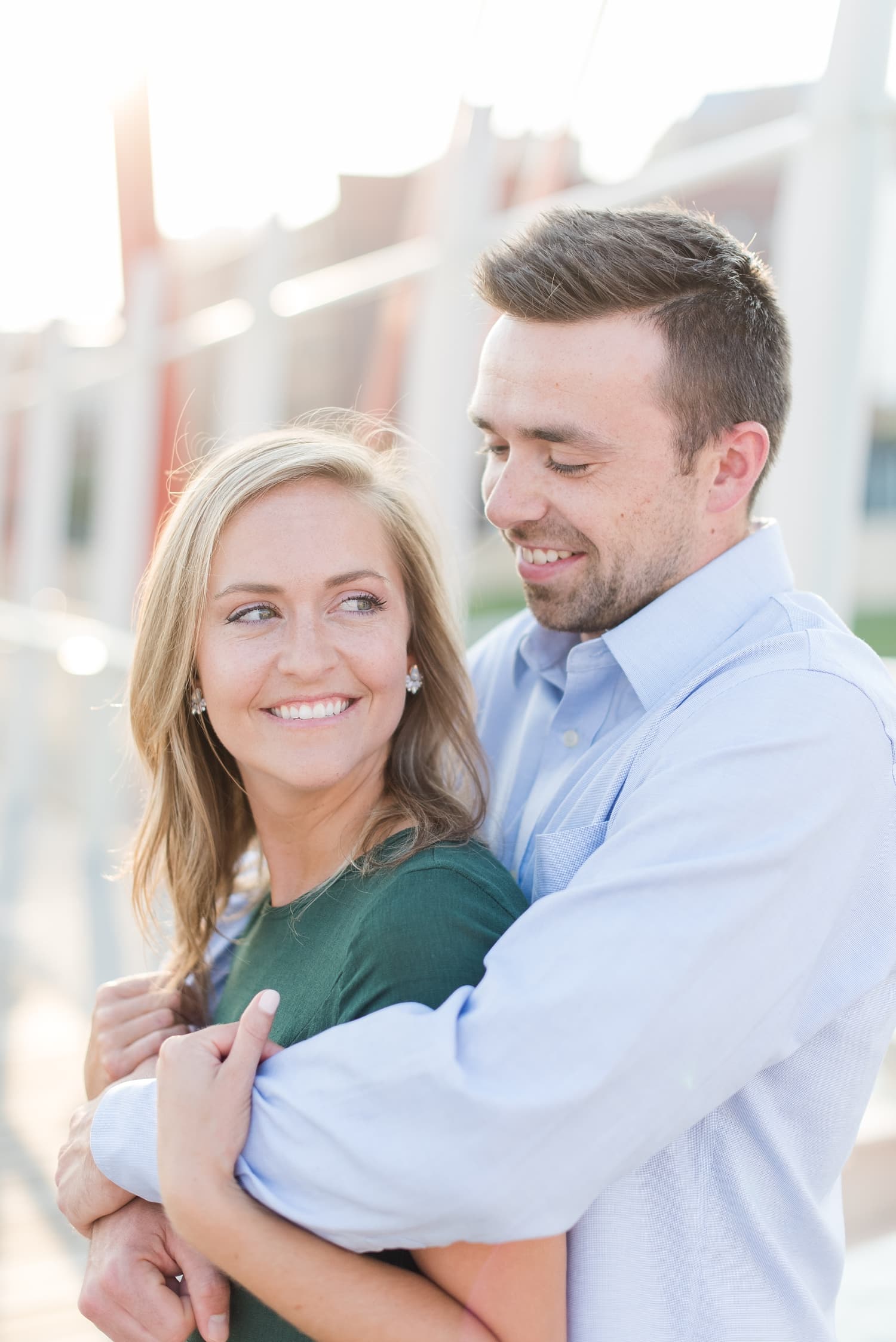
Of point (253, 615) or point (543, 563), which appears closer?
point (253, 615)

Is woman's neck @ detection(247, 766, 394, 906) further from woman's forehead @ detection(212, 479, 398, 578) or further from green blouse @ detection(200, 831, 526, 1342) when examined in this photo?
woman's forehead @ detection(212, 479, 398, 578)

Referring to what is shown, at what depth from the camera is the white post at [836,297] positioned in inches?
86.3

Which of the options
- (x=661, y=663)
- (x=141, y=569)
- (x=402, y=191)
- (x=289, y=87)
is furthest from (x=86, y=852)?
(x=402, y=191)

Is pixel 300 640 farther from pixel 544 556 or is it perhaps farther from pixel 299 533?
pixel 544 556

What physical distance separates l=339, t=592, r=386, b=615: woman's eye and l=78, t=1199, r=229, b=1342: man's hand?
74 centimetres

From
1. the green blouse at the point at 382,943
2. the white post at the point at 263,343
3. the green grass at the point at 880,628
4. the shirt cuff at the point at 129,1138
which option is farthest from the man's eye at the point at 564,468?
the green grass at the point at 880,628

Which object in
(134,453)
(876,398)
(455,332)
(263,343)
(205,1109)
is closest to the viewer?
(205,1109)

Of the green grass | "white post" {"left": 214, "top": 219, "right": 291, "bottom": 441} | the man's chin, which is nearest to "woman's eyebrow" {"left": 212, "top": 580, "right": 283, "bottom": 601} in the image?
the man's chin

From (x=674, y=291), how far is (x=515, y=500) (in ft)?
1.12

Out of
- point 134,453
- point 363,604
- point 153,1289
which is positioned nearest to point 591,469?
point 363,604

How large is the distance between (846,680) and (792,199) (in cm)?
135

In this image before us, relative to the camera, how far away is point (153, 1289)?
4.54 ft

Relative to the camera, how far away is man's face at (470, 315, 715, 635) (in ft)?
5.53

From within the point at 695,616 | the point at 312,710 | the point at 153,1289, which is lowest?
the point at 153,1289
